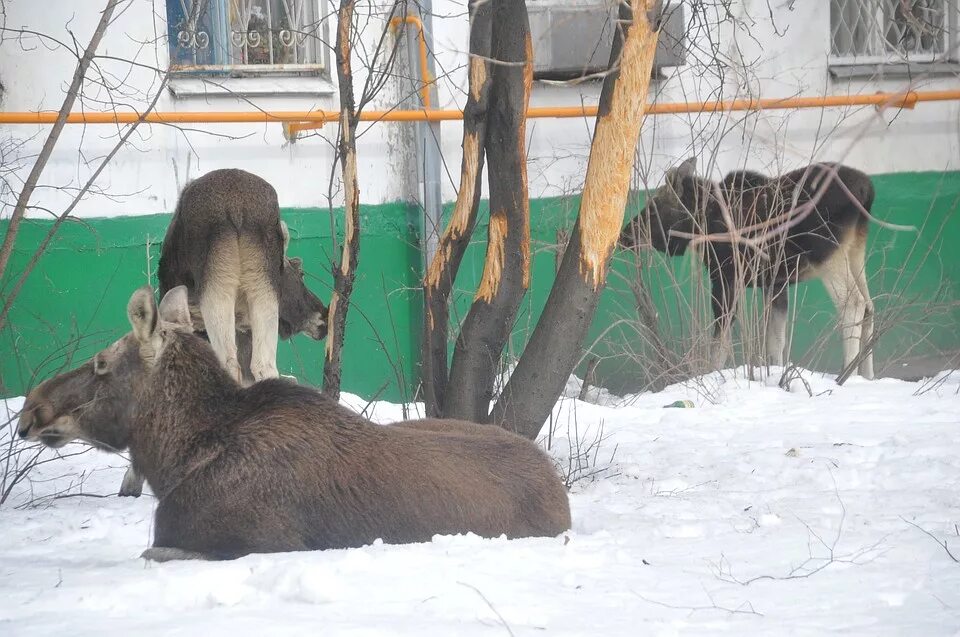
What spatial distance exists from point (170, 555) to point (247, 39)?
7235 millimetres

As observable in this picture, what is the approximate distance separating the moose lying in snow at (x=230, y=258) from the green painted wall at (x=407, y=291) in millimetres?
1544

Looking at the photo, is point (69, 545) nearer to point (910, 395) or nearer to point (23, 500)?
point (23, 500)

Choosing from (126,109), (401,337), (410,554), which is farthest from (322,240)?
(410,554)

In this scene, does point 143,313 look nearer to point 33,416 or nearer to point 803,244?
point 33,416

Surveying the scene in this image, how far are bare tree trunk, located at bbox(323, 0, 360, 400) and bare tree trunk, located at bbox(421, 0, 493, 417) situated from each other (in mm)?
621

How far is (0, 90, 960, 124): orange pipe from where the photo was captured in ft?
31.0

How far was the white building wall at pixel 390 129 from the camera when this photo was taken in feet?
32.5

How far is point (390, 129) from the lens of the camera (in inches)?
432

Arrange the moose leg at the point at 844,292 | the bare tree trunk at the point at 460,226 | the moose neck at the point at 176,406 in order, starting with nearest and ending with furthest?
1. the moose neck at the point at 176,406
2. the bare tree trunk at the point at 460,226
3. the moose leg at the point at 844,292

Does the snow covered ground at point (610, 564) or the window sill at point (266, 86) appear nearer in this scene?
the snow covered ground at point (610, 564)

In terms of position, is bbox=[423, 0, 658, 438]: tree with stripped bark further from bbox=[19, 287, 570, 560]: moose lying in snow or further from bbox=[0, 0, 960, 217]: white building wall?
bbox=[0, 0, 960, 217]: white building wall

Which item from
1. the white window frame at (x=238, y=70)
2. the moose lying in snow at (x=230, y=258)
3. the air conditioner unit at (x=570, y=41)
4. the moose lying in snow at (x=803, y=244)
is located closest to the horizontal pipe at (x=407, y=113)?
the white window frame at (x=238, y=70)

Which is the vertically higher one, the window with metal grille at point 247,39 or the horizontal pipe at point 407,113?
the window with metal grille at point 247,39

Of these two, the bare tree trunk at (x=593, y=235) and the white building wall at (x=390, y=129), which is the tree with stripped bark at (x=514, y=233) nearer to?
the bare tree trunk at (x=593, y=235)
